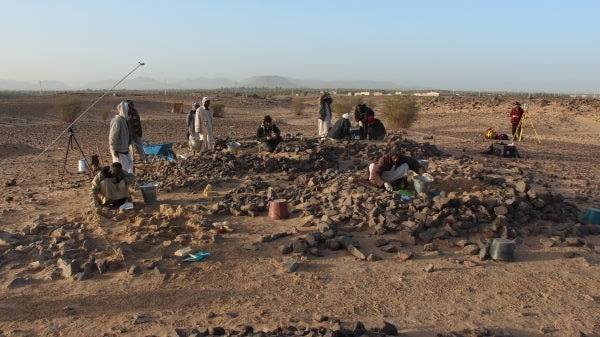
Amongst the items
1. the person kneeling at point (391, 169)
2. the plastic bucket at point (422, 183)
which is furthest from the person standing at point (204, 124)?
the plastic bucket at point (422, 183)

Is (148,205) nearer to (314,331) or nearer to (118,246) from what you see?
(118,246)

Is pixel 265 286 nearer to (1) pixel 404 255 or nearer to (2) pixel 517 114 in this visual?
(1) pixel 404 255

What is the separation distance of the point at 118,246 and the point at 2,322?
A: 1538 millimetres

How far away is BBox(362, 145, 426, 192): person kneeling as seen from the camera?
7.39 metres

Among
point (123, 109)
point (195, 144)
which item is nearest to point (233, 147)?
point (195, 144)

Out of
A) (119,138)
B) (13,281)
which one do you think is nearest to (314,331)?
(13,281)

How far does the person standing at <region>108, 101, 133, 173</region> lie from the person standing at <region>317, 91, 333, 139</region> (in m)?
5.67

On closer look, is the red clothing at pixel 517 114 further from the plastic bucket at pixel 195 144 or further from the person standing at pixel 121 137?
the person standing at pixel 121 137

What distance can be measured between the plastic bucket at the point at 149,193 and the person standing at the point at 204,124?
403cm

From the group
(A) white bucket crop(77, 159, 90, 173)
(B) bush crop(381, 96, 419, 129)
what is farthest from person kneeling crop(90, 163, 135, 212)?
(B) bush crop(381, 96, 419, 129)

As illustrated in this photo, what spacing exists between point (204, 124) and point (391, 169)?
539 centimetres

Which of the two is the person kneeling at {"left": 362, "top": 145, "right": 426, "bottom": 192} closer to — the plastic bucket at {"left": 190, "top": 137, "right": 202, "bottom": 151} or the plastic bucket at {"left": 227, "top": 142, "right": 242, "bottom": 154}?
the plastic bucket at {"left": 227, "top": 142, "right": 242, "bottom": 154}

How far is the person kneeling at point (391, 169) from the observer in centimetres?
739

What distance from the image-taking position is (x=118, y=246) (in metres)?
5.61
